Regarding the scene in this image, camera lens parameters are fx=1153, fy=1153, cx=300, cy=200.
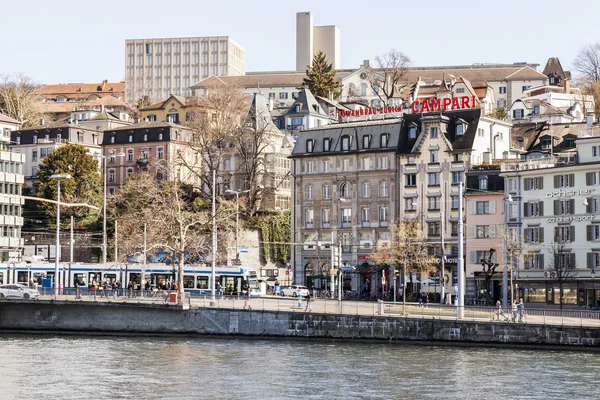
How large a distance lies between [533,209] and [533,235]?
2.13 metres

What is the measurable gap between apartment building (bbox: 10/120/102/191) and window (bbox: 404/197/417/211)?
51.2 m

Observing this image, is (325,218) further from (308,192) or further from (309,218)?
(308,192)

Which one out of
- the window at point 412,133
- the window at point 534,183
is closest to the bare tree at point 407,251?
the window at point 412,133

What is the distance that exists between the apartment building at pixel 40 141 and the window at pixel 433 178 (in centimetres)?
5319

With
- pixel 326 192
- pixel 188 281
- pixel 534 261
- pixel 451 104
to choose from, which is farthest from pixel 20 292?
pixel 451 104

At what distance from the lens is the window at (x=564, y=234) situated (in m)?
91.6

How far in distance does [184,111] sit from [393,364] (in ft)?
362

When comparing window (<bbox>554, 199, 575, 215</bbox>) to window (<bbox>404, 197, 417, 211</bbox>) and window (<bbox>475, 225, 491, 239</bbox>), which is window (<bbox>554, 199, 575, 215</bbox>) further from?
window (<bbox>404, 197, 417, 211</bbox>)

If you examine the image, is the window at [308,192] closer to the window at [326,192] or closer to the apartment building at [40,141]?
the window at [326,192]

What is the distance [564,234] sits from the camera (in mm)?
92250

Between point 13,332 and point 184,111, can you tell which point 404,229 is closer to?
point 13,332

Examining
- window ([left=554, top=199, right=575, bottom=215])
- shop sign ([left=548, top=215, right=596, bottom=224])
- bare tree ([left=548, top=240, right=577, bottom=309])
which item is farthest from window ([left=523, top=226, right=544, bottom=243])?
window ([left=554, top=199, right=575, bottom=215])

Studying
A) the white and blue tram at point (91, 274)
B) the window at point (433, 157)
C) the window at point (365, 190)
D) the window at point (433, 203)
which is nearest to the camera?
the white and blue tram at point (91, 274)

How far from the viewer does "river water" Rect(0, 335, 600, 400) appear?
2044 inches
